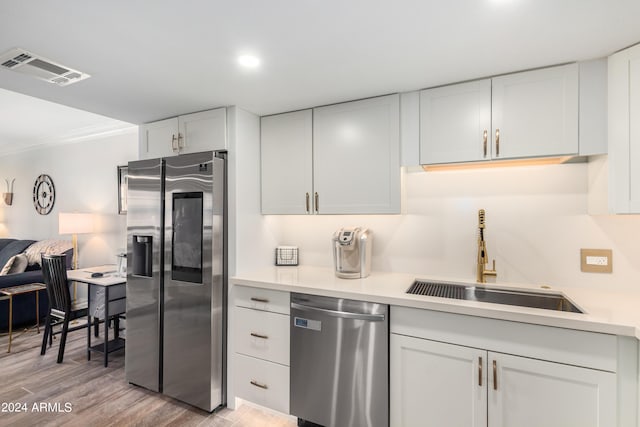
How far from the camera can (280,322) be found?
205 centimetres

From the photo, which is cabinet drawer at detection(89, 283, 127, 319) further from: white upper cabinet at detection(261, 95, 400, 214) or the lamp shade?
white upper cabinet at detection(261, 95, 400, 214)

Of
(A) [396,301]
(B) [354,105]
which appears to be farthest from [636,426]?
(B) [354,105]

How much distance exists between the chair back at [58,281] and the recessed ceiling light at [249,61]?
2.49m

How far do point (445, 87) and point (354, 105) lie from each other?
572mm

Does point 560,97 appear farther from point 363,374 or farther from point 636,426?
point 363,374

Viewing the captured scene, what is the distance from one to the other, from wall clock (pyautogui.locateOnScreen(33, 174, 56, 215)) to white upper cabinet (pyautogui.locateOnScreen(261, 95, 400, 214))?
4.28 metres

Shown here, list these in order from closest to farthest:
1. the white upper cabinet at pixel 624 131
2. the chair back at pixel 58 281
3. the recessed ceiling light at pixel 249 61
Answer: the white upper cabinet at pixel 624 131 < the recessed ceiling light at pixel 249 61 < the chair back at pixel 58 281

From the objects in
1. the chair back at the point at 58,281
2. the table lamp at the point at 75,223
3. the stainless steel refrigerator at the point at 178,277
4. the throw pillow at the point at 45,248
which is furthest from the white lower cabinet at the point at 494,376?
the throw pillow at the point at 45,248

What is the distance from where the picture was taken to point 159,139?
2.58 m

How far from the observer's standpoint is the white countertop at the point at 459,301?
1337mm

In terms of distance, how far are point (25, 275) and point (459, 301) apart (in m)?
4.64

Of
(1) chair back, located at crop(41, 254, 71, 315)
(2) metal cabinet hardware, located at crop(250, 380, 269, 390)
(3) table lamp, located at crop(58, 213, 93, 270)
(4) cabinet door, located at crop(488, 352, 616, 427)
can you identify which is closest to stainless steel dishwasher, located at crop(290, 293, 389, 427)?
(2) metal cabinet hardware, located at crop(250, 380, 269, 390)

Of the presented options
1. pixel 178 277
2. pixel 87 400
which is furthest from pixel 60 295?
pixel 178 277

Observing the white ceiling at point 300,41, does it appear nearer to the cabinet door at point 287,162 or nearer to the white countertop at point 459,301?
the cabinet door at point 287,162
